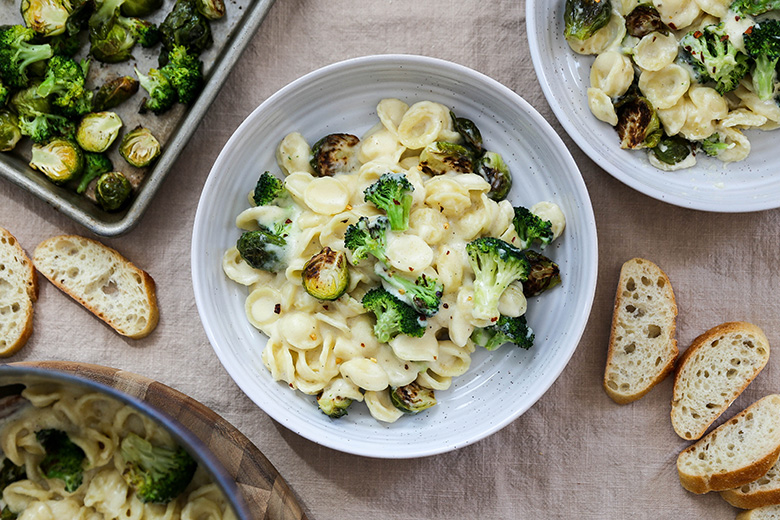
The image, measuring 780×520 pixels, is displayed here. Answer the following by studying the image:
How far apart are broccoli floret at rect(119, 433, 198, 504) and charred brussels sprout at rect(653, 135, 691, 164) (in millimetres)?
2380

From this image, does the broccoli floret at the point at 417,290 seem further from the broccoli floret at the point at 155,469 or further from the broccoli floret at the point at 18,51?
the broccoli floret at the point at 18,51

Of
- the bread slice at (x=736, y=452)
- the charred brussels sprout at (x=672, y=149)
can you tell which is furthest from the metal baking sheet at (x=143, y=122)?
the bread slice at (x=736, y=452)

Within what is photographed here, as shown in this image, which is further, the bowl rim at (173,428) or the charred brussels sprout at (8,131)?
the charred brussels sprout at (8,131)

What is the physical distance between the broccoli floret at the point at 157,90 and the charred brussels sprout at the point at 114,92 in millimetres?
54

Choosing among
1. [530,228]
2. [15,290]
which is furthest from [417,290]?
[15,290]

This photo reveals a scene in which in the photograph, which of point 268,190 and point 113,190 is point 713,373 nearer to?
point 268,190

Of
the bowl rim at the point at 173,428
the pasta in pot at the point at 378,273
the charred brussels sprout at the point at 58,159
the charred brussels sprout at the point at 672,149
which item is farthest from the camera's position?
the charred brussels sprout at the point at 58,159

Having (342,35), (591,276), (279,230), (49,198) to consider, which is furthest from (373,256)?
(49,198)

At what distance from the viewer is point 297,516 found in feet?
10.6

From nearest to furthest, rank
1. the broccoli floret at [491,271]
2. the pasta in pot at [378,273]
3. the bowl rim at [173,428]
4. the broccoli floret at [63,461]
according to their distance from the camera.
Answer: the bowl rim at [173,428] < the broccoli floret at [63,461] < the broccoli floret at [491,271] < the pasta in pot at [378,273]

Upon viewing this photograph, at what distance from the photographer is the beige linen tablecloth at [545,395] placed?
3.49 metres

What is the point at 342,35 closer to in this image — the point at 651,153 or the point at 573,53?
the point at 573,53

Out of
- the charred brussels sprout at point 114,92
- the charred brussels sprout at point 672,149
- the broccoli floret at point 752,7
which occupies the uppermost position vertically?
the broccoli floret at point 752,7

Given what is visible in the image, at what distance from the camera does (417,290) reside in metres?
2.90
